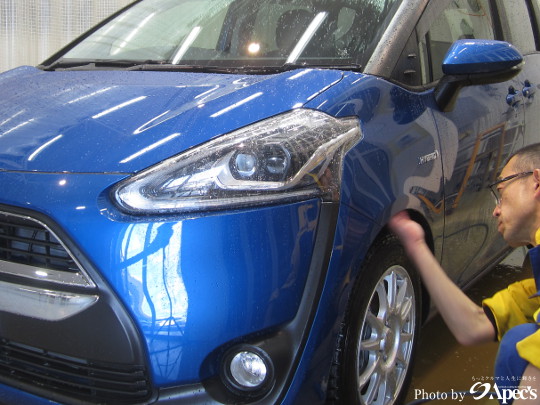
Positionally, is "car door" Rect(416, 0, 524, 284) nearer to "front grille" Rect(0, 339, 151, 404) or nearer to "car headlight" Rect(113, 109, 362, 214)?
"car headlight" Rect(113, 109, 362, 214)

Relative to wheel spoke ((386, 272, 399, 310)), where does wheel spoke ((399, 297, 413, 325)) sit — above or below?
below

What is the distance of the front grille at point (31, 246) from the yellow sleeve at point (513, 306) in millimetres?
904

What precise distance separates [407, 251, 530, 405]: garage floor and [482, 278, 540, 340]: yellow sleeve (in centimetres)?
51

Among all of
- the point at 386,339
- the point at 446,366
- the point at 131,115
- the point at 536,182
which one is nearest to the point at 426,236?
the point at 386,339

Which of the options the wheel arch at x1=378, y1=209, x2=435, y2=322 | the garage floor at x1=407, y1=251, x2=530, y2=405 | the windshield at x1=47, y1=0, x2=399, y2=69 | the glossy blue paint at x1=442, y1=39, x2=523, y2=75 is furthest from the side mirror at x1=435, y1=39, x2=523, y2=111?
the garage floor at x1=407, y1=251, x2=530, y2=405

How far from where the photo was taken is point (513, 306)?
138 cm

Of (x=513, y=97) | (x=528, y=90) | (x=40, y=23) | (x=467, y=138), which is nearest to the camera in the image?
(x=467, y=138)

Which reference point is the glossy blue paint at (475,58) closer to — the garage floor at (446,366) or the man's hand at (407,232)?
the man's hand at (407,232)

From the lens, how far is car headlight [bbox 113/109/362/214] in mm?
1152

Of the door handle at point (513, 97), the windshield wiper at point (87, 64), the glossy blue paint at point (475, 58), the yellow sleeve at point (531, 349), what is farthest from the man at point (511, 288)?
the windshield wiper at point (87, 64)

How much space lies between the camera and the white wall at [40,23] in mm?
5133

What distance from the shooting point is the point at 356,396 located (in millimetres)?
1365

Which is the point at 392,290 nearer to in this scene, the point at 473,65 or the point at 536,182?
the point at 536,182

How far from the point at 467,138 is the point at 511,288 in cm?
56
